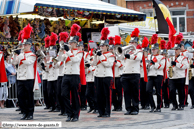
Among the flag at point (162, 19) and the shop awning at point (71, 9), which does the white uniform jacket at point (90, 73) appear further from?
the flag at point (162, 19)

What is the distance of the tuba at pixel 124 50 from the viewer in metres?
12.1

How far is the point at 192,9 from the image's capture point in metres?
36.6

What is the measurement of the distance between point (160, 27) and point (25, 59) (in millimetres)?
7577

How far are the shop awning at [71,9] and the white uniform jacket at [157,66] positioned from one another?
14.4 feet

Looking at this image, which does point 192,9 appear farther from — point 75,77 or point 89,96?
point 75,77

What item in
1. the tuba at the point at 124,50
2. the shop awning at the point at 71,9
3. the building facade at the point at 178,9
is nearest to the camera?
the tuba at the point at 124,50

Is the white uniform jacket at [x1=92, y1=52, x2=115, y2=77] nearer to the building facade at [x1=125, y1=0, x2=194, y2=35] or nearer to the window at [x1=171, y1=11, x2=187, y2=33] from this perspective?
the building facade at [x1=125, y1=0, x2=194, y2=35]

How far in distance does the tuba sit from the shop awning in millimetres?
4273

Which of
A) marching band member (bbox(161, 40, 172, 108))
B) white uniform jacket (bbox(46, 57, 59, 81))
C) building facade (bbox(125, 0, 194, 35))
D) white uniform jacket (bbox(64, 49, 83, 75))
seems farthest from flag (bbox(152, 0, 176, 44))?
building facade (bbox(125, 0, 194, 35))

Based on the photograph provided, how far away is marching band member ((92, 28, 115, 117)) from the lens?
11.8m

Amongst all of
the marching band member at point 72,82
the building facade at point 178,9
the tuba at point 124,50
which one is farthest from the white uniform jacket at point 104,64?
the building facade at point 178,9

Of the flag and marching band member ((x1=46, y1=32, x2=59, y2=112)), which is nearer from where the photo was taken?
marching band member ((x1=46, y1=32, x2=59, y2=112))

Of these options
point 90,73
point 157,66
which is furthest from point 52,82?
point 157,66

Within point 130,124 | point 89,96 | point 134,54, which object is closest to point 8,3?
point 89,96
